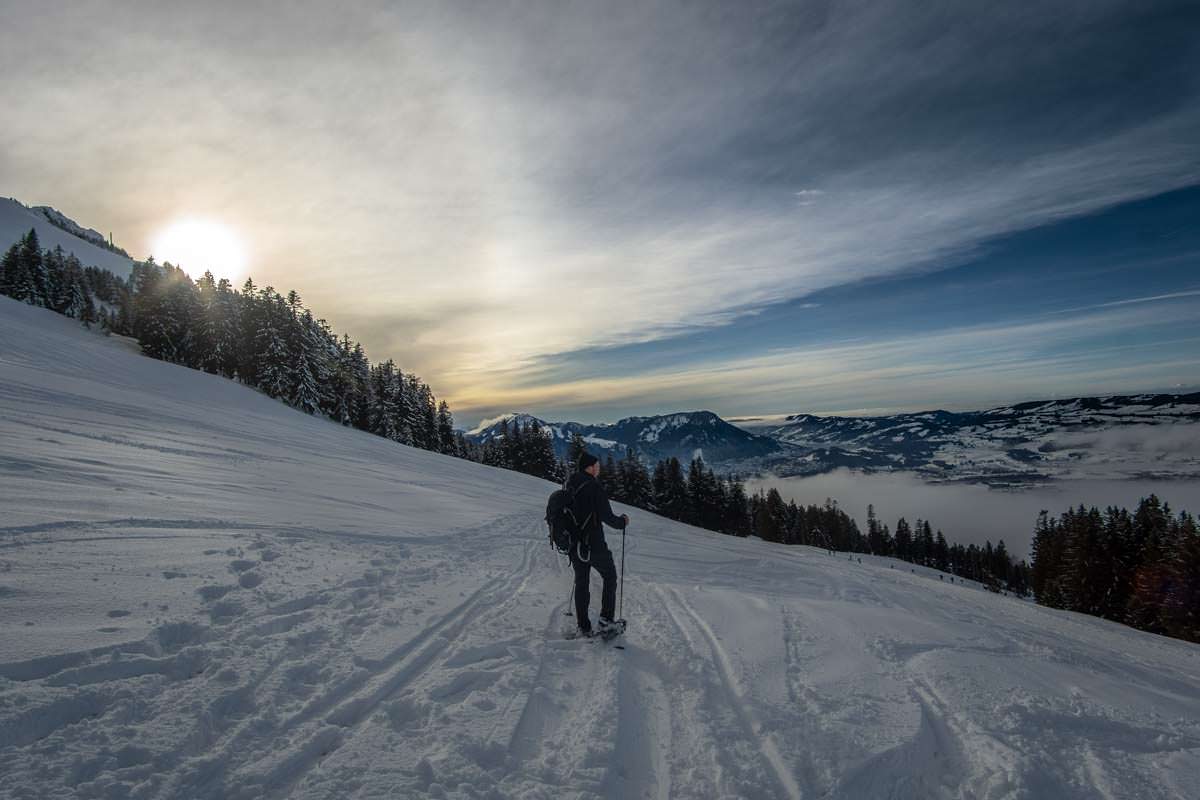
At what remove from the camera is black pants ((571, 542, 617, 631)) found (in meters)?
6.32

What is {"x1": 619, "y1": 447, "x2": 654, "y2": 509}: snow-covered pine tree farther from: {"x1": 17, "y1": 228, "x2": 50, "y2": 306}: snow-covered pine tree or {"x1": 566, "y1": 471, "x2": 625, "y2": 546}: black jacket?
{"x1": 17, "y1": 228, "x2": 50, "y2": 306}: snow-covered pine tree

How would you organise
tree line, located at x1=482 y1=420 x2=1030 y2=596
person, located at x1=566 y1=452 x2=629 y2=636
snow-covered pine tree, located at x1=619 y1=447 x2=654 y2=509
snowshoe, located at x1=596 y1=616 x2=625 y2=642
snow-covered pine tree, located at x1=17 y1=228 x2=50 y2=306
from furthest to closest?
snow-covered pine tree, located at x1=619 y1=447 x2=654 y2=509
tree line, located at x1=482 y1=420 x2=1030 y2=596
snow-covered pine tree, located at x1=17 y1=228 x2=50 y2=306
person, located at x1=566 y1=452 x2=629 y2=636
snowshoe, located at x1=596 y1=616 x2=625 y2=642

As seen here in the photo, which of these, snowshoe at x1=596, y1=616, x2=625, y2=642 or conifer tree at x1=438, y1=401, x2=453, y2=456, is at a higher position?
conifer tree at x1=438, y1=401, x2=453, y2=456

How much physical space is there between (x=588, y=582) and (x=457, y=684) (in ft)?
6.63

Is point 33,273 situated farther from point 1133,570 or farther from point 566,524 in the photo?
point 1133,570

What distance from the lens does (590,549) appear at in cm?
643

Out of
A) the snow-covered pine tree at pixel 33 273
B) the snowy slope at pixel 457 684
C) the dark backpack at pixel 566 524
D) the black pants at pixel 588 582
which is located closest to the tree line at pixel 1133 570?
the snowy slope at pixel 457 684

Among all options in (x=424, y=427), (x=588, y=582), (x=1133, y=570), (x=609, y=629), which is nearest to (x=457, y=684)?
(x=588, y=582)

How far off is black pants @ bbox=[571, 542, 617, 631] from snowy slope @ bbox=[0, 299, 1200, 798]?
1.42 ft

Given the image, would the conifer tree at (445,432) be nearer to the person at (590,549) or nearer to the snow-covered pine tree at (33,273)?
the snow-covered pine tree at (33,273)

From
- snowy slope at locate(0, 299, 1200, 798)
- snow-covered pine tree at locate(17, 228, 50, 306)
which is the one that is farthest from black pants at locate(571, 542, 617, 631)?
snow-covered pine tree at locate(17, 228, 50, 306)

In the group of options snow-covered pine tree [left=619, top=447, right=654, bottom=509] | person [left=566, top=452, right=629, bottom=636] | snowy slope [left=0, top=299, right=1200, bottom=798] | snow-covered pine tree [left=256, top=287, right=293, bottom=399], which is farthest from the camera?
snow-covered pine tree [left=619, top=447, right=654, bottom=509]

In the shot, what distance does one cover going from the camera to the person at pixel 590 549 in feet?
20.8

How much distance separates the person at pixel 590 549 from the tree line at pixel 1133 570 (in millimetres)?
40503
